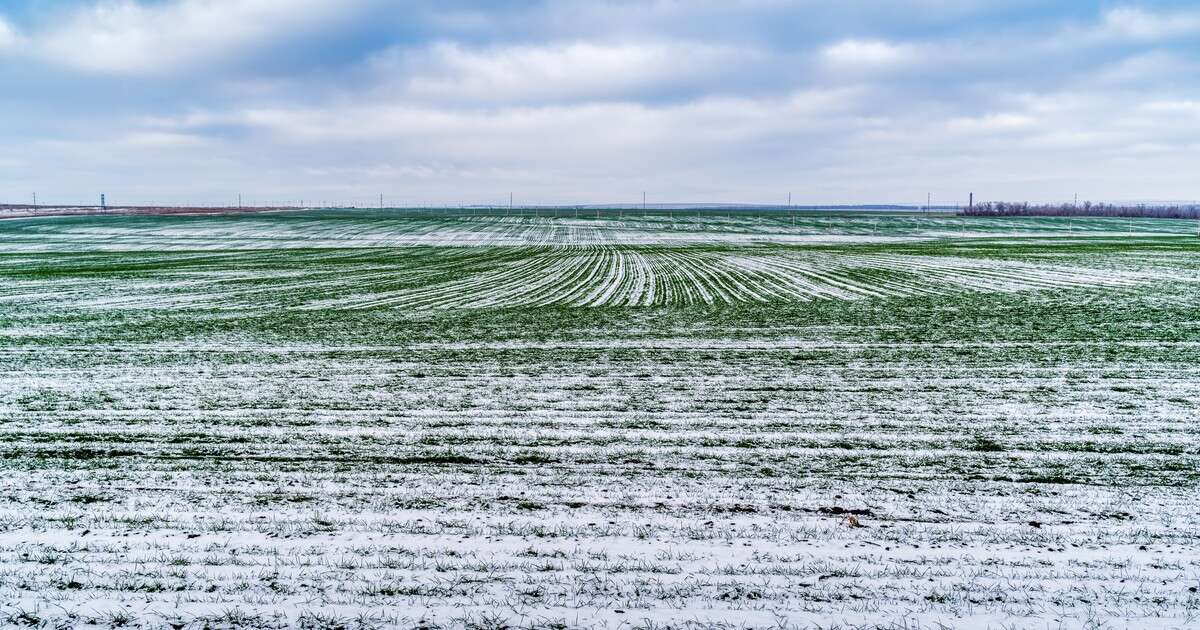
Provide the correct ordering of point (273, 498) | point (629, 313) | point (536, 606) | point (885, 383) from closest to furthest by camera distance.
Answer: point (536, 606)
point (273, 498)
point (885, 383)
point (629, 313)

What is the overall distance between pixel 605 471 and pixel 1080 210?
142 meters

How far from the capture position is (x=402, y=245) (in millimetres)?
44656

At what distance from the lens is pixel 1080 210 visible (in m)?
Result: 119

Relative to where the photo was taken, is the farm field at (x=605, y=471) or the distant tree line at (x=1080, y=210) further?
the distant tree line at (x=1080, y=210)

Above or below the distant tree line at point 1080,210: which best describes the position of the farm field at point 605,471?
below

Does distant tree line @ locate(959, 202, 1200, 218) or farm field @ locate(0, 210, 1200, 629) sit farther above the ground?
distant tree line @ locate(959, 202, 1200, 218)

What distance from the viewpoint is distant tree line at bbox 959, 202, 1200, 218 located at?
10081 centimetres

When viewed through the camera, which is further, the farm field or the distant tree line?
the distant tree line

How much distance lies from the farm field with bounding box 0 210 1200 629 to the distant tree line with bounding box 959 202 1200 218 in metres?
112

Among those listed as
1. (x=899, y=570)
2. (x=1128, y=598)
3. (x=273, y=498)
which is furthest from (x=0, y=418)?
(x=1128, y=598)

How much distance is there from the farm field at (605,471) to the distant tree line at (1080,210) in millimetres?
111652

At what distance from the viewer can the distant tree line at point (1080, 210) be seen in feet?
331

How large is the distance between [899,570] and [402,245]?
43317 mm

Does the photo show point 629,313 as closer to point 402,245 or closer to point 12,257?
point 402,245
